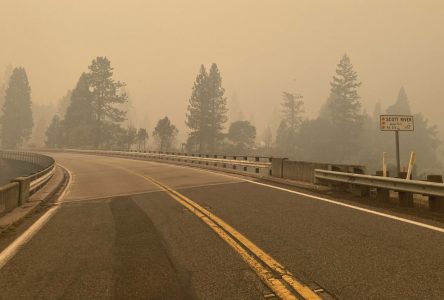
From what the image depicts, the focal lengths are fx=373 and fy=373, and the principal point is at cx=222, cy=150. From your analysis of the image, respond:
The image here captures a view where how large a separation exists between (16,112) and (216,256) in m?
95.1

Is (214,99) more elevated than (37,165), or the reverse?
(214,99)

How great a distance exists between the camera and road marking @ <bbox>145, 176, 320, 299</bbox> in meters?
3.80

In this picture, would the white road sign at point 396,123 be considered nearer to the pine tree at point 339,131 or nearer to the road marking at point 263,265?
the road marking at point 263,265

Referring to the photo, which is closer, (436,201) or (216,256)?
(216,256)

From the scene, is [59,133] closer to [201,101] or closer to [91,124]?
[91,124]

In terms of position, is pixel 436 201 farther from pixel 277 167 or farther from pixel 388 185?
pixel 277 167

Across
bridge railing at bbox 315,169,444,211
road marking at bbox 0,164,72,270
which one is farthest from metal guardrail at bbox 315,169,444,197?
road marking at bbox 0,164,72,270

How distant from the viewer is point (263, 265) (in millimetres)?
4645

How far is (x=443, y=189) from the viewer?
289 inches

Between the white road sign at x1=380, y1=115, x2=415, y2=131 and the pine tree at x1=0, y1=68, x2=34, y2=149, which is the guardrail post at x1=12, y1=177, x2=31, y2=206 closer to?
the white road sign at x1=380, y1=115, x2=415, y2=131

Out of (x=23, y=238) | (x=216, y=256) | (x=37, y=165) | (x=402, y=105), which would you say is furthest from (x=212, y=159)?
(x=402, y=105)

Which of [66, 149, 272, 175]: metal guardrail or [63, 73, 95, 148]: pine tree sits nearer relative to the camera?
[66, 149, 272, 175]: metal guardrail

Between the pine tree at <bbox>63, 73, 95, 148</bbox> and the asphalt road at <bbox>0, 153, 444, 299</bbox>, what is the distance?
71.2 meters

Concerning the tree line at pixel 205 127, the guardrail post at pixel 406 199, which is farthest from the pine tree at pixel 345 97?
the guardrail post at pixel 406 199
